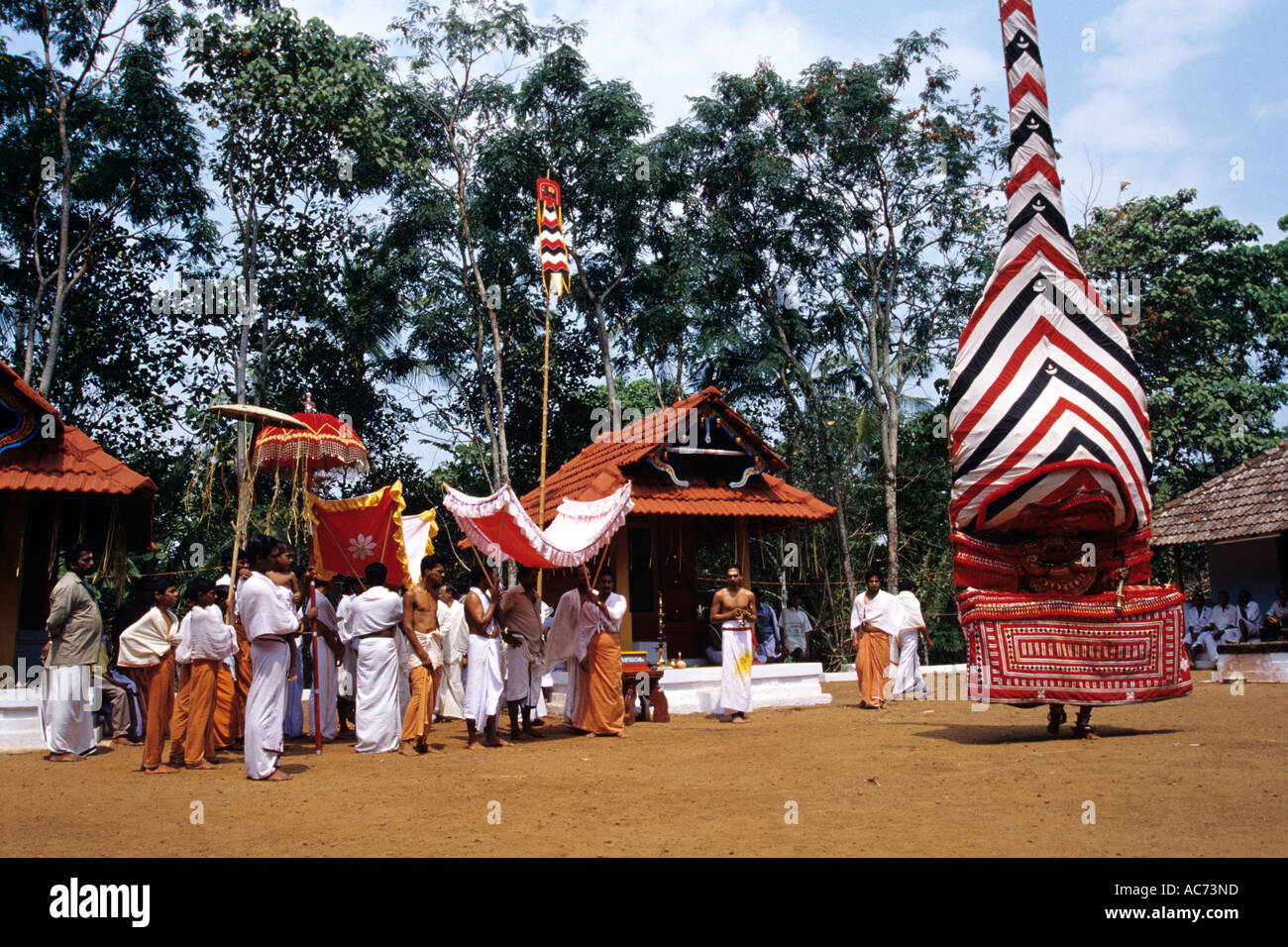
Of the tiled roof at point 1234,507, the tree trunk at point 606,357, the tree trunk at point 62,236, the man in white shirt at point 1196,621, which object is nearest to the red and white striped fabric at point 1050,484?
the tiled roof at point 1234,507

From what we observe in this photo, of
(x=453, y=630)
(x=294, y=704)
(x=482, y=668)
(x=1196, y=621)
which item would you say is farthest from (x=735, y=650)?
(x=1196, y=621)

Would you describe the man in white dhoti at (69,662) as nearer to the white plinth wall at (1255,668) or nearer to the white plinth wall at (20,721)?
the white plinth wall at (20,721)

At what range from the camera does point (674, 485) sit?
14.6 m

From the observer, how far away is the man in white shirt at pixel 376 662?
31.8 feet

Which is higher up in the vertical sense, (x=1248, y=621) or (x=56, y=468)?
(x=56, y=468)

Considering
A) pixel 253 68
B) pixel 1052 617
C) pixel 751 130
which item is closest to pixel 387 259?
pixel 253 68

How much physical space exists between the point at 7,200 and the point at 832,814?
18723 mm

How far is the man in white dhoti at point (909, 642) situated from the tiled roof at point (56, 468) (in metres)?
9.30

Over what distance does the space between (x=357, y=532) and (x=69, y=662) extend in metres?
3.06

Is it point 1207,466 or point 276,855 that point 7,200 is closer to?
point 276,855

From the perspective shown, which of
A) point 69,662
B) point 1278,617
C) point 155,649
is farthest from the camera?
point 1278,617

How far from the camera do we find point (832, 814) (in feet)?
20.0

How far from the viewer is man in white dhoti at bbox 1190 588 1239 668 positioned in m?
18.1

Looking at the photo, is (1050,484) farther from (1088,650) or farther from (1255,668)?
(1255,668)
